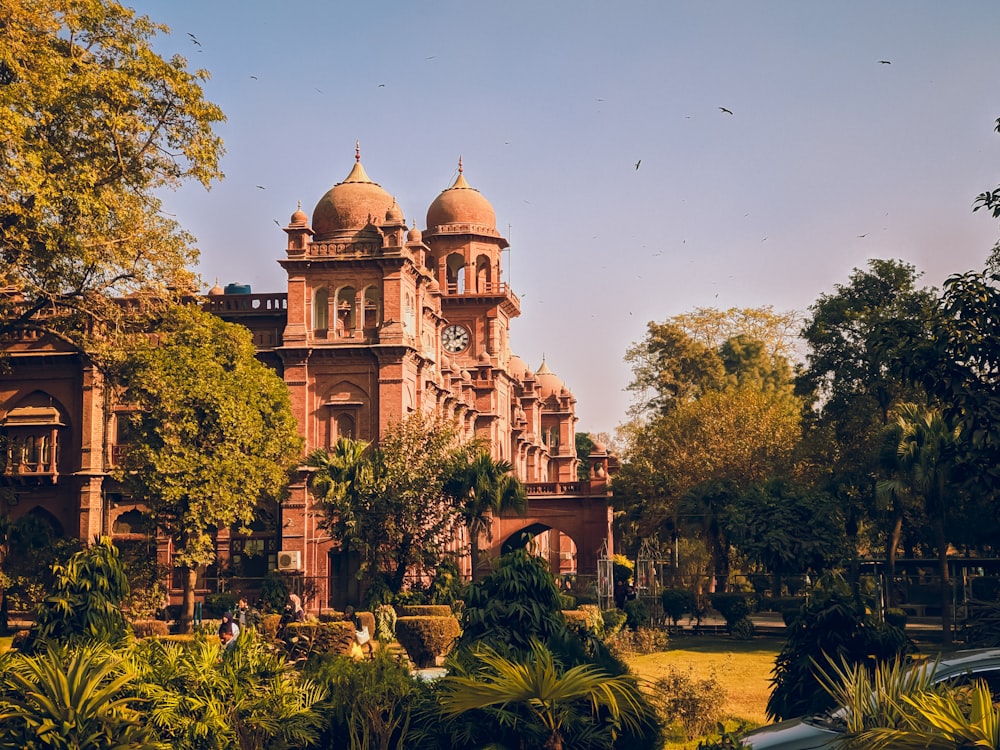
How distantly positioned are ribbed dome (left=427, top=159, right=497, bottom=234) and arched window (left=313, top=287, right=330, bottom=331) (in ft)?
56.1

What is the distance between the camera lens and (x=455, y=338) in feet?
195

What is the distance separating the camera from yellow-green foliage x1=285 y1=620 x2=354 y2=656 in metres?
22.5

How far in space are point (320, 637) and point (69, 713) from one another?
14862mm

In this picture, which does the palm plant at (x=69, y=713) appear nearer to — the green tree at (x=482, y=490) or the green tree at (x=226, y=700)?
the green tree at (x=226, y=700)

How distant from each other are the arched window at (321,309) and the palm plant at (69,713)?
34.6m

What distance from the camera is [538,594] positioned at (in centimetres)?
1216

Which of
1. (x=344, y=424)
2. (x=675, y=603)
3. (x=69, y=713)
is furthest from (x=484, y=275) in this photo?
(x=69, y=713)

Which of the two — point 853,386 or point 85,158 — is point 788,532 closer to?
point 853,386

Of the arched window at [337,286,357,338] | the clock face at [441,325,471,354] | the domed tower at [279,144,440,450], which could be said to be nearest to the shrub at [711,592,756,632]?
the domed tower at [279,144,440,450]

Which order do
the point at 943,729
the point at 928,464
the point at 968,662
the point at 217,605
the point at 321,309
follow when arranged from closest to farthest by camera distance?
1. the point at 943,729
2. the point at 968,662
3. the point at 928,464
4. the point at 217,605
5. the point at 321,309

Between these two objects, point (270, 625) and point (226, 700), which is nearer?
point (226, 700)

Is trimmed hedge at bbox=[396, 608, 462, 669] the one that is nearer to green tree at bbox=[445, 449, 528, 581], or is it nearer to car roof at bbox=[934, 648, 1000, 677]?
green tree at bbox=[445, 449, 528, 581]

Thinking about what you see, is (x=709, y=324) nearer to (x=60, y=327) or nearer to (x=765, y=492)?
(x=765, y=492)

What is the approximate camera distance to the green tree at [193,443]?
3422 cm
